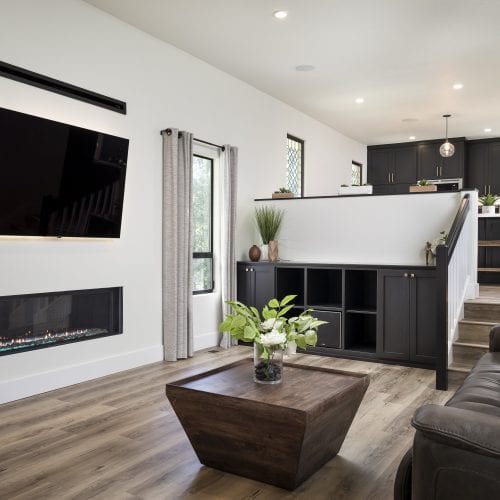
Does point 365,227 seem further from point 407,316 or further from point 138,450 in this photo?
point 138,450

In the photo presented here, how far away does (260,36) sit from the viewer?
518 centimetres

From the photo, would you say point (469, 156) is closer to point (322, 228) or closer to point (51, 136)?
point (322, 228)

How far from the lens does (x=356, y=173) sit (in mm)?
10625

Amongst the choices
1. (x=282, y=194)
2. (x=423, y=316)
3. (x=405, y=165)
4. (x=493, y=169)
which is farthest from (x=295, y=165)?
(x=493, y=169)

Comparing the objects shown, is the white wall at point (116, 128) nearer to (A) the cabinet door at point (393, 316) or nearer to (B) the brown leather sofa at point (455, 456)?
(A) the cabinet door at point (393, 316)

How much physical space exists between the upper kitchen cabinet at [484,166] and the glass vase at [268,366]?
872 cm

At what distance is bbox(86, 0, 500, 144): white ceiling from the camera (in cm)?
456

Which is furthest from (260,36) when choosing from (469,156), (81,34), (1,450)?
(469,156)

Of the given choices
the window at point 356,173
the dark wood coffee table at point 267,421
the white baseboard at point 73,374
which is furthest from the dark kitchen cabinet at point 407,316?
the window at point 356,173

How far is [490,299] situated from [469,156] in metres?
5.84

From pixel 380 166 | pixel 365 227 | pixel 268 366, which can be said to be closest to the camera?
pixel 268 366

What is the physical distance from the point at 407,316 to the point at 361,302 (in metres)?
0.87

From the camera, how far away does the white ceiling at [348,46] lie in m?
4.56

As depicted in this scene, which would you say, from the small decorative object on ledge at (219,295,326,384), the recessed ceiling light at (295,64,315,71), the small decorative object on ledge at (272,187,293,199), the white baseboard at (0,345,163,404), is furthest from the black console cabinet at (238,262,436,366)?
the small decorative object on ledge at (219,295,326,384)
